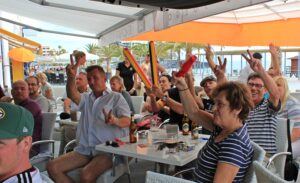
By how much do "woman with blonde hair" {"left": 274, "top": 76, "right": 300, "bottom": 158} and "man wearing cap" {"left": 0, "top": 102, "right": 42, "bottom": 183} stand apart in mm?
2597

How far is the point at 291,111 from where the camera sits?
327 centimetres

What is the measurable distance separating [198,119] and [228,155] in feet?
2.31

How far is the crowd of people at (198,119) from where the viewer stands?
1411mm

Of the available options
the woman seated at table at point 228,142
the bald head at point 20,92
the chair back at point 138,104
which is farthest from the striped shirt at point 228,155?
the chair back at point 138,104

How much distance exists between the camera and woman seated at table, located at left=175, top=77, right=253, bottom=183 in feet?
5.54

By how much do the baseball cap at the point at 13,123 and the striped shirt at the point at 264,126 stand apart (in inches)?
80.2

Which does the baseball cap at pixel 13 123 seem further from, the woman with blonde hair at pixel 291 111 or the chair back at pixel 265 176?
the woman with blonde hair at pixel 291 111

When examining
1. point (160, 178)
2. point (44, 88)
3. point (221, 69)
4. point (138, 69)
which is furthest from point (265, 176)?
point (44, 88)

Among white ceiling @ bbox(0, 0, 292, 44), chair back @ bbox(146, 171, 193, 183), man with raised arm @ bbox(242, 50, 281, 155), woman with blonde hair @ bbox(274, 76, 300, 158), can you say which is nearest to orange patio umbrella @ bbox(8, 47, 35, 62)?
white ceiling @ bbox(0, 0, 292, 44)

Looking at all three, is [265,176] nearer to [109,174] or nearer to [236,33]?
[109,174]

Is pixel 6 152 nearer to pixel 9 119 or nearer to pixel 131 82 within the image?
pixel 9 119

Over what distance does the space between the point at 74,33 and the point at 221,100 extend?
7769mm

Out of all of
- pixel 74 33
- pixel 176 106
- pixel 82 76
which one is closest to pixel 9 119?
pixel 176 106

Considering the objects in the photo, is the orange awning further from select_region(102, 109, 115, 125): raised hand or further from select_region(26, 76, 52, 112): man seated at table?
select_region(102, 109, 115, 125): raised hand
